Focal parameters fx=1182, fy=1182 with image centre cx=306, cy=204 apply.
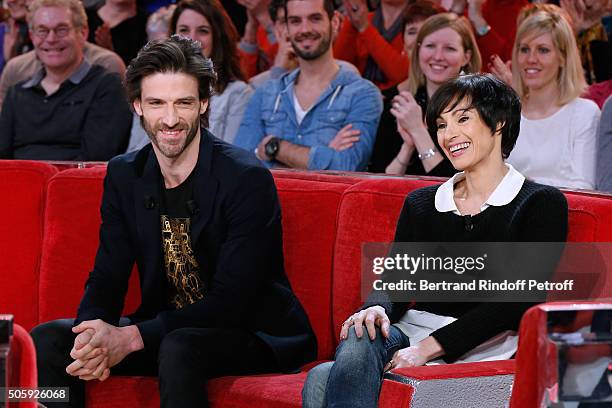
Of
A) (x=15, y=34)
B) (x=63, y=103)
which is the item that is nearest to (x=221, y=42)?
(x=63, y=103)

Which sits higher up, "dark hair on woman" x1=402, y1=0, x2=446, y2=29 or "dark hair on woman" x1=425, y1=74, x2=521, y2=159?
"dark hair on woman" x1=402, y1=0, x2=446, y2=29

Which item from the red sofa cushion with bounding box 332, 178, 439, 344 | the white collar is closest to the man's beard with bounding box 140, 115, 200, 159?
the red sofa cushion with bounding box 332, 178, 439, 344

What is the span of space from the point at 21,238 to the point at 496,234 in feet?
4.92

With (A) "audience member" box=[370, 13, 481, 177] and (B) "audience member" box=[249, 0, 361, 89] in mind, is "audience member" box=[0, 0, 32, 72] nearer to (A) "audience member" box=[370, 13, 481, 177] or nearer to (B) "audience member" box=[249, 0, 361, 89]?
(B) "audience member" box=[249, 0, 361, 89]

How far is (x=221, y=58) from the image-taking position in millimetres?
4867

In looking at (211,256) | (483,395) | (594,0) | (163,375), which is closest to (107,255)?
(211,256)

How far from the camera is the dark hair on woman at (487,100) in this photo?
285 centimetres

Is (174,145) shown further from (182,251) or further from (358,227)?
(358,227)

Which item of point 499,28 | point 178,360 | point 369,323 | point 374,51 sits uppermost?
point 499,28

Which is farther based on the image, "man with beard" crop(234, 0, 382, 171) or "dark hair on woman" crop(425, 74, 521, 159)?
"man with beard" crop(234, 0, 382, 171)

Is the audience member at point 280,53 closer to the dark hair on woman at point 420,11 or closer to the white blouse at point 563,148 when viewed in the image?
the dark hair on woman at point 420,11

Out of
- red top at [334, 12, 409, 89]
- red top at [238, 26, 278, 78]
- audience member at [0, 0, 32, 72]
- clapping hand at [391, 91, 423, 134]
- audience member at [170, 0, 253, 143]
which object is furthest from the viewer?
audience member at [0, 0, 32, 72]

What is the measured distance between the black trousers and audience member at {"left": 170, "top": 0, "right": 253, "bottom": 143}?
178 centimetres

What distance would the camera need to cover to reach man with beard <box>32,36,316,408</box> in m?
3.00
